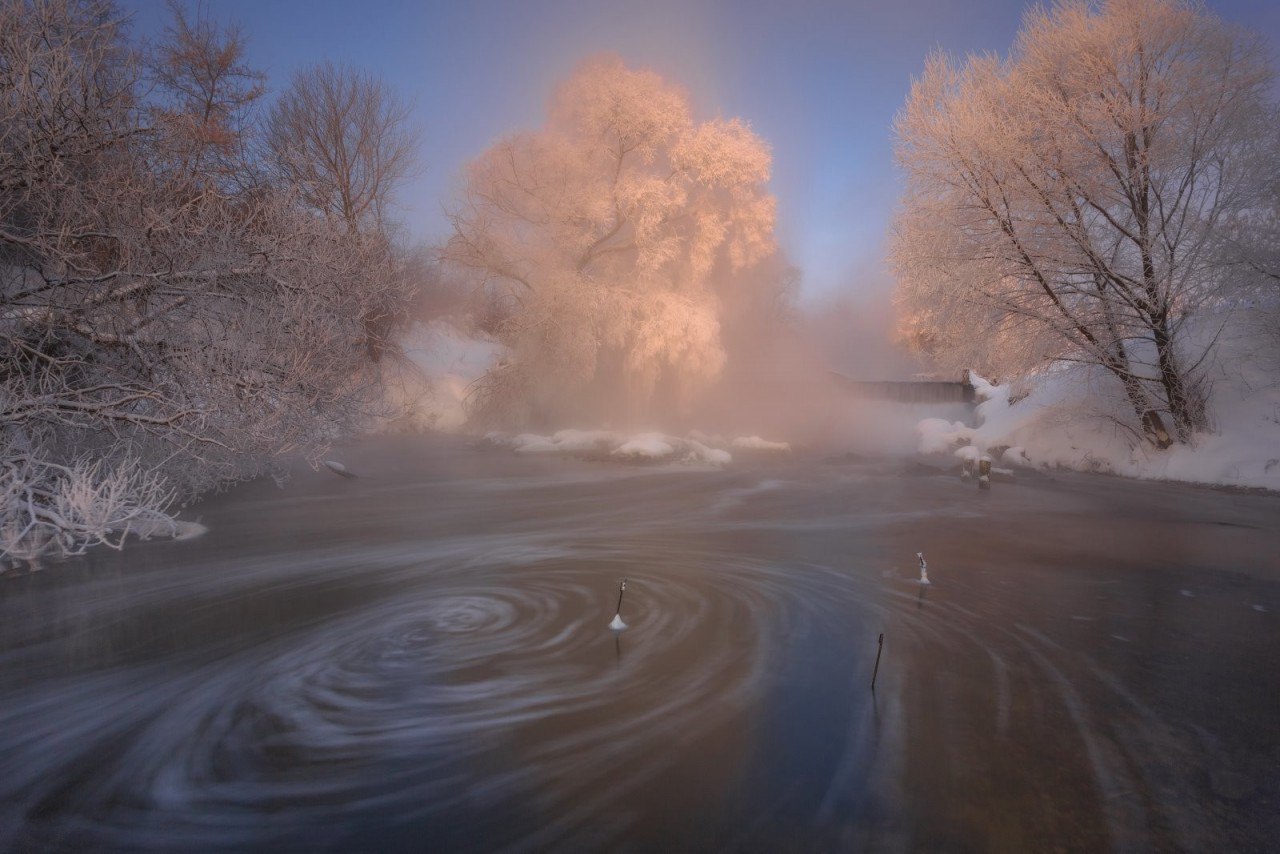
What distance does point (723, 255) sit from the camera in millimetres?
20969

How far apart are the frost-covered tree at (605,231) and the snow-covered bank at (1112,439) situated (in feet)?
23.7

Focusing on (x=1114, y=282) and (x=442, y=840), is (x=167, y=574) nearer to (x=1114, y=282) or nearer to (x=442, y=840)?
(x=442, y=840)

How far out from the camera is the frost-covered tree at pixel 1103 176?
10.9 meters

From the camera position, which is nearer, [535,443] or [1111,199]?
[1111,199]

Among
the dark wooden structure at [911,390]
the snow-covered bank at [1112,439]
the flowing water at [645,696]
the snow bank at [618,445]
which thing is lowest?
the flowing water at [645,696]

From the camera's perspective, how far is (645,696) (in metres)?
3.57

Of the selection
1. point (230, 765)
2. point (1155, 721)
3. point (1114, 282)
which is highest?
point (1114, 282)

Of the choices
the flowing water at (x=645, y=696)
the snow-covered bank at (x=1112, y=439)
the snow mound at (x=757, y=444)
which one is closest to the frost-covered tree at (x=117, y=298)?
the flowing water at (x=645, y=696)

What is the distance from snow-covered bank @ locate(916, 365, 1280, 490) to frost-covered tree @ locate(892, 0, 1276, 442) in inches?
20.6

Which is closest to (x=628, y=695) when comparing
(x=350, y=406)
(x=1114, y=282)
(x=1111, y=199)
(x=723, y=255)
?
(x=350, y=406)

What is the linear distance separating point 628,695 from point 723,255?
18.7 metres

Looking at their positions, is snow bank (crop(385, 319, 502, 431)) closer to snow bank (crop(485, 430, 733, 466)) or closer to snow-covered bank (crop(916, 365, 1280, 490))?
snow bank (crop(485, 430, 733, 466))

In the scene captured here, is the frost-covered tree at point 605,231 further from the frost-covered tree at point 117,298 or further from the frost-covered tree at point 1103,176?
the frost-covered tree at point 117,298

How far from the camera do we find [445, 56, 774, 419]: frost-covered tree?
17891 mm
